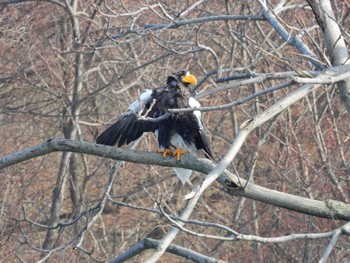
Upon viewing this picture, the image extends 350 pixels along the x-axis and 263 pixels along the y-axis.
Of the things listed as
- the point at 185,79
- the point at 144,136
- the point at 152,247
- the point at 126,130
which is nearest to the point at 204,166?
the point at 152,247

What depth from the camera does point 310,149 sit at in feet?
26.5

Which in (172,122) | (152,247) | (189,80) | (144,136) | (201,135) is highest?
(189,80)

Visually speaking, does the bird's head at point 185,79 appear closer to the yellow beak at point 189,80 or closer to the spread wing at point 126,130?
the yellow beak at point 189,80

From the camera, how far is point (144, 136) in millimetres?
9289

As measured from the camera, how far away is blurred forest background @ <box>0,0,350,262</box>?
26.3ft

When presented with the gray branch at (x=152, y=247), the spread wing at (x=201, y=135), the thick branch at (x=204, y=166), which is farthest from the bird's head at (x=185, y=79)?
the thick branch at (x=204, y=166)

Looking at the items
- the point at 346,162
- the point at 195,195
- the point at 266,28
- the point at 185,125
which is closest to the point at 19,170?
the point at 266,28

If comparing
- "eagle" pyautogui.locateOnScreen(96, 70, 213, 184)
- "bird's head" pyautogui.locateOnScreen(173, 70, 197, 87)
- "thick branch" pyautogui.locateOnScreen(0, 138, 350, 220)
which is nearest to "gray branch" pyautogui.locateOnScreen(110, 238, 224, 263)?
"thick branch" pyautogui.locateOnScreen(0, 138, 350, 220)

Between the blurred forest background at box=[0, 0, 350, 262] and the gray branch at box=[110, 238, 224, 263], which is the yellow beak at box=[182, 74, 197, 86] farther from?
the blurred forest background at box=[0, 0, 350, 262]

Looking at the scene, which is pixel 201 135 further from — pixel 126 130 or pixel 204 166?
pixel 204 166

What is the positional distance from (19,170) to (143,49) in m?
2.00

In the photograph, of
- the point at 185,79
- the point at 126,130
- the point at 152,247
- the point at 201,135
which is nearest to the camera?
the point at 152,247

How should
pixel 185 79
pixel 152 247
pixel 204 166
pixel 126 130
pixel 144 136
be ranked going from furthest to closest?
pixel 144 136
pixel 185 79
pixel 126 130
pixel 152 247
pixel 204 166

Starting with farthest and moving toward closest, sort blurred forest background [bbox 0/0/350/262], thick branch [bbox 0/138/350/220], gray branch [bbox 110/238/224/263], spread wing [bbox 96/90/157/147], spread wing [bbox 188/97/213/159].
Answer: blurred forest background [bbox 0/0/350/262] < spread wing [bbox 188/97/213/159] < spread wing [bbox 96/90/157/147] < gray branch [bbox 110/238/224/263] < thick branch [bbox 0/138/350/220]
